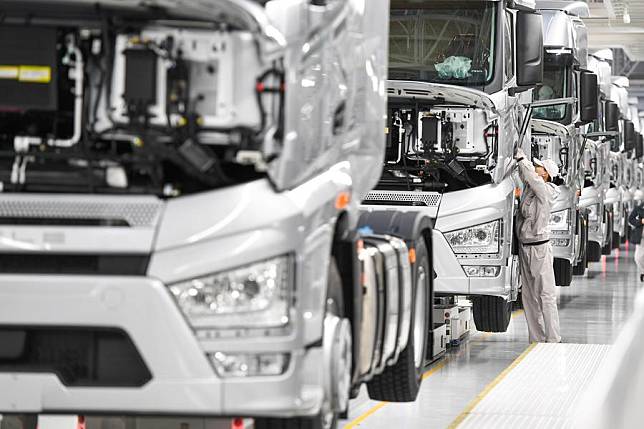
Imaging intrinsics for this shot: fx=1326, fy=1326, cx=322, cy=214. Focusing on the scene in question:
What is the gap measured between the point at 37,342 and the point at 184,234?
2.30ft

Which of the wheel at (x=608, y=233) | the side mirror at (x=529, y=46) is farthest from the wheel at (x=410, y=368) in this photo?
the wheel at (x=608, y=233)

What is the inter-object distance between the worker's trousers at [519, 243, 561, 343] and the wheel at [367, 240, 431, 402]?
19.3 ft

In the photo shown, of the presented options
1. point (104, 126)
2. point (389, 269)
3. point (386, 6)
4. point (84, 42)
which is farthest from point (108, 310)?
point (386, 6)

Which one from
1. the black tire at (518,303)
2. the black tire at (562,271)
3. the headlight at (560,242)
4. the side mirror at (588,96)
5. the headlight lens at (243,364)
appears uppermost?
the side mirror at (588,96)

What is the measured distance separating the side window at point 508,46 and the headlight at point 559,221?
191 inches

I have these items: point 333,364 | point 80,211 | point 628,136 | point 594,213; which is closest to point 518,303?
point 594,213

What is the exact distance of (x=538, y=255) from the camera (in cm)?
1348

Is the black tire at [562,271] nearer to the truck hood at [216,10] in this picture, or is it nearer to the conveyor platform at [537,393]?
the conveyor platform at [537,393]

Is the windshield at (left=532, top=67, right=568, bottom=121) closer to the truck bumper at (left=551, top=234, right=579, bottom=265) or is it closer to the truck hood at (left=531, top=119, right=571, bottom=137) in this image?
the truck hood at (left=531, top=119, right=571, bottom=137)

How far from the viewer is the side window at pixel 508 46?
1094 centimetres

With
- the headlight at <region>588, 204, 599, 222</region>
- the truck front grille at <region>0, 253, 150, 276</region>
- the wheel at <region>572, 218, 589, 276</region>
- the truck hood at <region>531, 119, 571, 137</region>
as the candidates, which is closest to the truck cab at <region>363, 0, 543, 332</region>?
the truck hood at <region>531, 119, 571, 137</region>

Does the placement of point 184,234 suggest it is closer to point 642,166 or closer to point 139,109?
point 139,109

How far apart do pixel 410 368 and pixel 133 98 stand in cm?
311

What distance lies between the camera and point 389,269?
22.2ft
